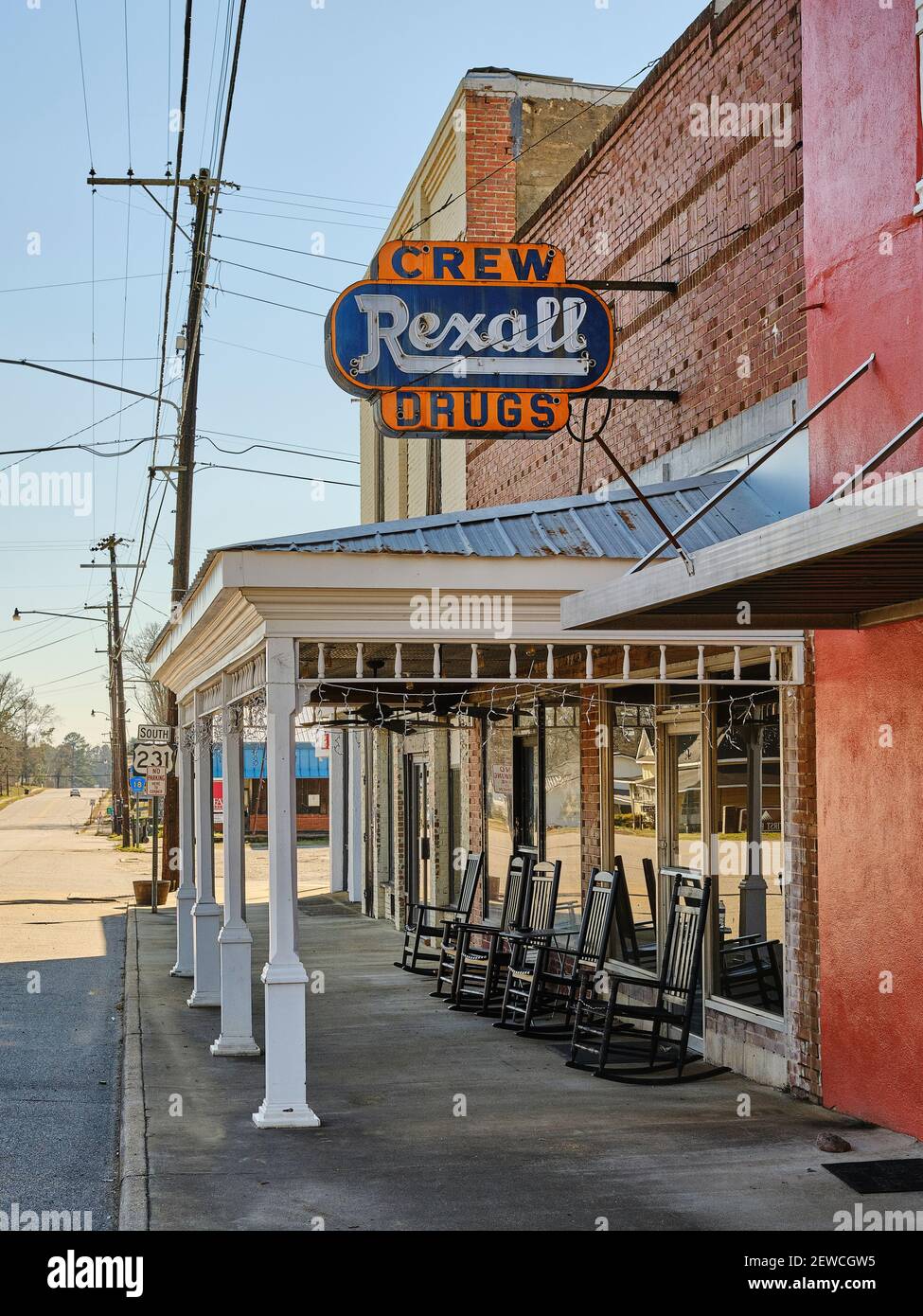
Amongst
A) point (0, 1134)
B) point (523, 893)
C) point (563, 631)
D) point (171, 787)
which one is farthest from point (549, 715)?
point (171, 787)

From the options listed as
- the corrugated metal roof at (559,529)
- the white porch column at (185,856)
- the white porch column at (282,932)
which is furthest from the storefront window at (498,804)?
the white porch column at (282,932)

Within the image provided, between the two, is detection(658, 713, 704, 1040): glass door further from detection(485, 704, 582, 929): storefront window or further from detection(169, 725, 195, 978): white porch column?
detection(169, 725, 195, 978): white porch column

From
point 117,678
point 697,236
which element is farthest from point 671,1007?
point 117,678

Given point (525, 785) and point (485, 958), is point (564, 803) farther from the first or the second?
point (485, 958)

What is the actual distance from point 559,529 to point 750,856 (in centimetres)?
253

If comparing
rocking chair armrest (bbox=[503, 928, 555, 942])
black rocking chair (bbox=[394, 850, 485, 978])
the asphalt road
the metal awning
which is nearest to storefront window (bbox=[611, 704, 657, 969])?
rocking chair armrest (bbox=[503, 928, 555, 942])

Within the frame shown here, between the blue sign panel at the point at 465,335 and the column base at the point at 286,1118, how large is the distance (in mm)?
5512

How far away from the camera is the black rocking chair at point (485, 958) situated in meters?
12.6

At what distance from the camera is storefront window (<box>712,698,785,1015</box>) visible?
946 cm

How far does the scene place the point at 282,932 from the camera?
28.9 feet

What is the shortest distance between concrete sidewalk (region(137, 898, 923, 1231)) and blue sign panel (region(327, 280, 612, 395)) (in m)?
5.09

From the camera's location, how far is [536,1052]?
35.3 ft
